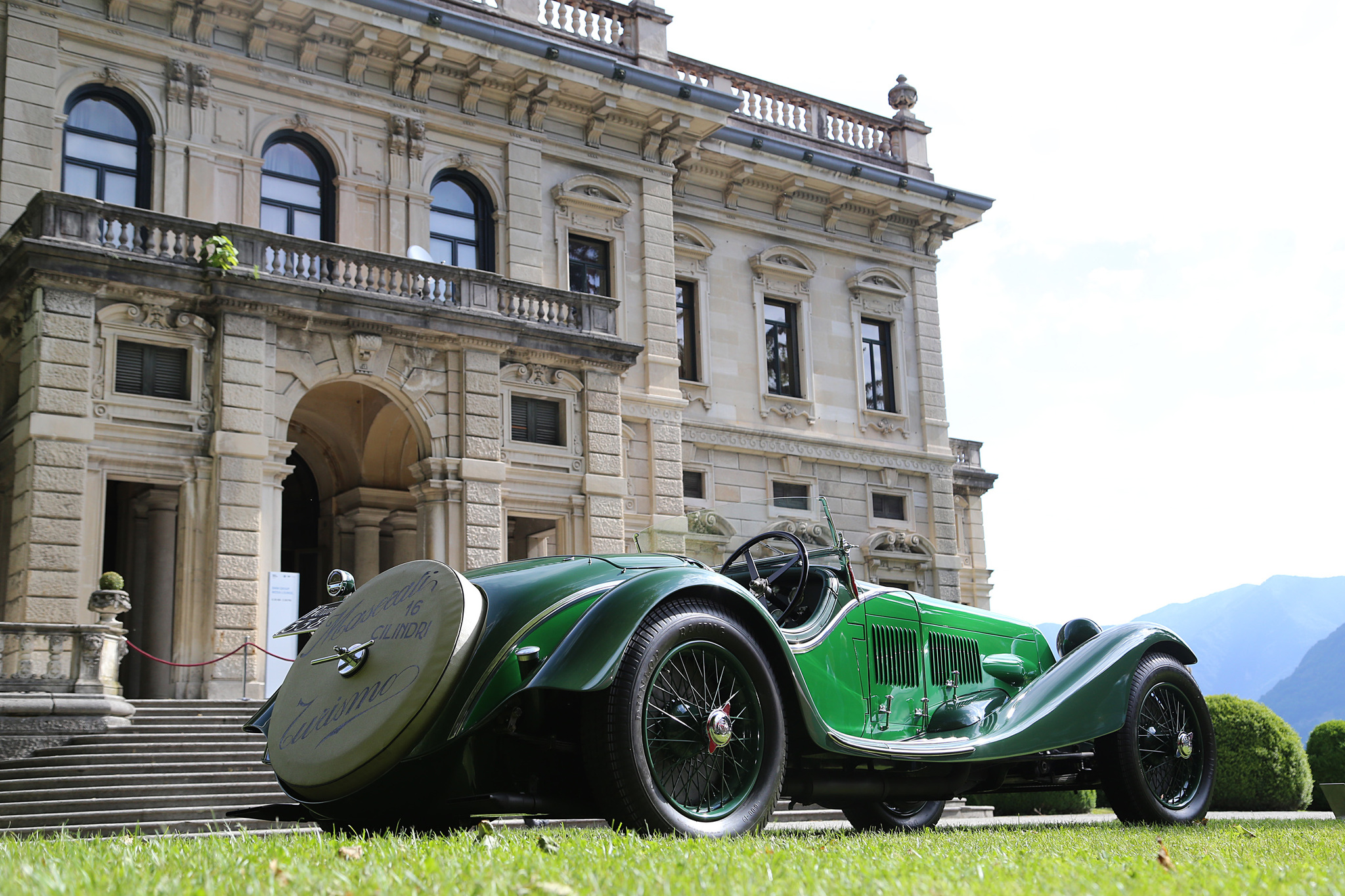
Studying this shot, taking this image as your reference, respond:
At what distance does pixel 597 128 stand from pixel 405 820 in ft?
63.1

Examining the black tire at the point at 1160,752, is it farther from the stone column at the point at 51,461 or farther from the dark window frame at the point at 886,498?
the dark window frame at the point at 886,498

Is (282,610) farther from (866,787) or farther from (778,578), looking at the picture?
(866,787)

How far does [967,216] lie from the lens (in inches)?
1114

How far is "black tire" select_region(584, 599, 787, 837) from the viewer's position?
189 inches

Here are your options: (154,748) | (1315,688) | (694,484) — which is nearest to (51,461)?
(154,748)

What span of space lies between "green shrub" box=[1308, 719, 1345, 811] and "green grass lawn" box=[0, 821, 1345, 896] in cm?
1527

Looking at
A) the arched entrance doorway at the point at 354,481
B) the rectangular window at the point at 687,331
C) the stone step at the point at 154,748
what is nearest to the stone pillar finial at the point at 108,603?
the stone step at the point at 154,748

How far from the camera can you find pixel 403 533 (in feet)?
73.0

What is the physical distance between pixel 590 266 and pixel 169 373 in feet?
27.7

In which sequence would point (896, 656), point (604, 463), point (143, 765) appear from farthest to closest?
point (604, 463)
point (143, 765)
point (896, 656)

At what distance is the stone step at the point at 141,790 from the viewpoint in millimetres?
11578

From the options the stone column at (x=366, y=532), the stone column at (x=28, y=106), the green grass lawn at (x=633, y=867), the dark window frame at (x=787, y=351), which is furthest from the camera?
the dark window frame at (x=787, y=351)

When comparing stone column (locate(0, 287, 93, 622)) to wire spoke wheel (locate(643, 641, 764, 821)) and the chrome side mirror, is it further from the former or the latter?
wire spoke wheel (locate(643, 641, 764, 821))

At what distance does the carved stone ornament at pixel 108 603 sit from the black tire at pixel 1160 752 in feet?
38.3
